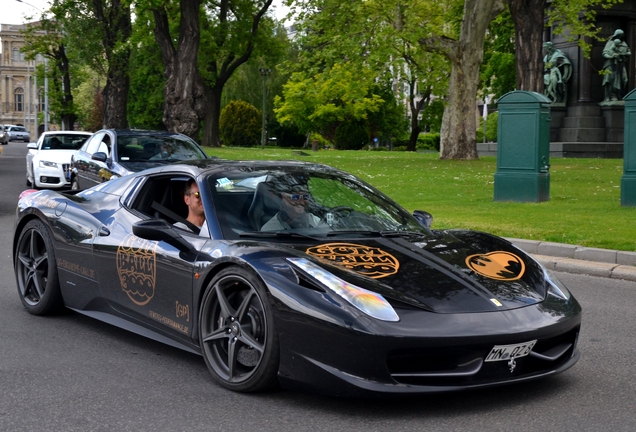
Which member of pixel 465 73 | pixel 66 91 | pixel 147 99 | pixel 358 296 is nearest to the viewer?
pixel 358 296

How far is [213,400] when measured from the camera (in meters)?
4.89

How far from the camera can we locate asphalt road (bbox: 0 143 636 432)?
448 centimetres

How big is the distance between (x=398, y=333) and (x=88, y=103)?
110 meters

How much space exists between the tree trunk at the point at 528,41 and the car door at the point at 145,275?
23.3 m

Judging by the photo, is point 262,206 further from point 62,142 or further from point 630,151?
point 62,142

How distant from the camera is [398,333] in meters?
4.41

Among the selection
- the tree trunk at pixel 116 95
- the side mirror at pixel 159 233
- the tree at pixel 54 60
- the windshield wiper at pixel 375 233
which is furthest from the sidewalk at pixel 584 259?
the tree at pixel 54 60

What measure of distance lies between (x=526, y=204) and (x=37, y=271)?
10.7 m

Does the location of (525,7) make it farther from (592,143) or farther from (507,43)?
(507,43)

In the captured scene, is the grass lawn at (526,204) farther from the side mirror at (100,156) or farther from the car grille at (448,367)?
the car grille at (448,367)

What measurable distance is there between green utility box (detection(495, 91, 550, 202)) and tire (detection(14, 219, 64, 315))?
430 inches

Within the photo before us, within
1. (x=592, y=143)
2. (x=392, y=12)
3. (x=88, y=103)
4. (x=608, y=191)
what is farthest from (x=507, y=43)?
(x=88, y=103)

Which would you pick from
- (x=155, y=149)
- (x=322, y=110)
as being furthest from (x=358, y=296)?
(x=322, y=110)

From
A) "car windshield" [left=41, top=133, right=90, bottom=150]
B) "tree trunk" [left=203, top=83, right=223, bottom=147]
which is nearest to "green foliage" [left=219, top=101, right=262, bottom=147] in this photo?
"tree trunk" [left=203, top=83, right=223, bottom=147]
